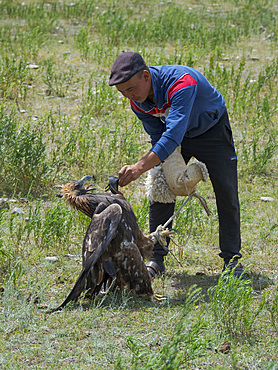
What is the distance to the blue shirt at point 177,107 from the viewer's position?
11.5 ft

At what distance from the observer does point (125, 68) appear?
3.47 meters

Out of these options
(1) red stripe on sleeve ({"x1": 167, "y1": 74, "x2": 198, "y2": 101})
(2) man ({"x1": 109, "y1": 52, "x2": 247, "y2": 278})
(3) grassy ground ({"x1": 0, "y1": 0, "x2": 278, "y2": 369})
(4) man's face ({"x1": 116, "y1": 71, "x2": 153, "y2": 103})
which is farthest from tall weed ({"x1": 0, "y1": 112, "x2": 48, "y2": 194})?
(1) red stripe on sleeve ({"x1": 167, "y1": 74, "x2": 198, "y2": 101})

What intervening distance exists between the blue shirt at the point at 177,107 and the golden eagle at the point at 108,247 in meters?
0.61

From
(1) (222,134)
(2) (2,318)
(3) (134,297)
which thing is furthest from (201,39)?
(2) (2,318)

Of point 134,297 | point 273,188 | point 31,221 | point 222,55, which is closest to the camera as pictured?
point 134,297

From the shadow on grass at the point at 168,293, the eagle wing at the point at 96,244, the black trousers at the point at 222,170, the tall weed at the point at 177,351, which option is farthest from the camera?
the black trousers at the point at 222,170

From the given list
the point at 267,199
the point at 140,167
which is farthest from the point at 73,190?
the point at 267,199

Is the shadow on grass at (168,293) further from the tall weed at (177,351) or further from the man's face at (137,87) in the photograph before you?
the man's face at (137,87)

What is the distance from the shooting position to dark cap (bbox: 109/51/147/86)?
3467mm

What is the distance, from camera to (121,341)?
318 cm

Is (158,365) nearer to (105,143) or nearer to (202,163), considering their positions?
(202,163)

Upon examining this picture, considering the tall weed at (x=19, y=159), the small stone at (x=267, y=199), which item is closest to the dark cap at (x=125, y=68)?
the tall weed at (x=19, y=159)

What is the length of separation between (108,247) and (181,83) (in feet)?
4.31

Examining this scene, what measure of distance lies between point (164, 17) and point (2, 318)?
9.96 m
